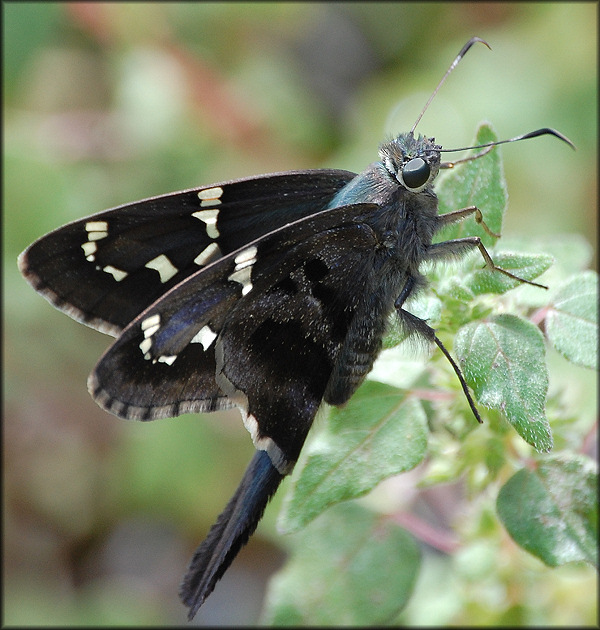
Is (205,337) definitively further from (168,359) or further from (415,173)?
(415,173)

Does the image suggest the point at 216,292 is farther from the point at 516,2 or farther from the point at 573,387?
the point at 516,2

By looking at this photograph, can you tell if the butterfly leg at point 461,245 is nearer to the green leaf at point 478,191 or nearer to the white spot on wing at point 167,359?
the green leaf at point 478,191

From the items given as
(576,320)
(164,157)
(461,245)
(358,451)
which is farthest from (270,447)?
(164,157)

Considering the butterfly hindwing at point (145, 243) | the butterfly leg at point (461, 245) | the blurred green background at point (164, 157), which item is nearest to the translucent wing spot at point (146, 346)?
the butterfly hindwing at point (145, 243)

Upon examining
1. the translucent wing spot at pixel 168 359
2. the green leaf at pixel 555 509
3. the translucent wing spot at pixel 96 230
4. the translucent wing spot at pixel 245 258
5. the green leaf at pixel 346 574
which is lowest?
the green leaf at pixel 346 574

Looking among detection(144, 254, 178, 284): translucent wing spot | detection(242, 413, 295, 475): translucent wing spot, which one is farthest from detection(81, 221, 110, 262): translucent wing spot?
detection(242, 413, 295, 475): translucent wing spot
